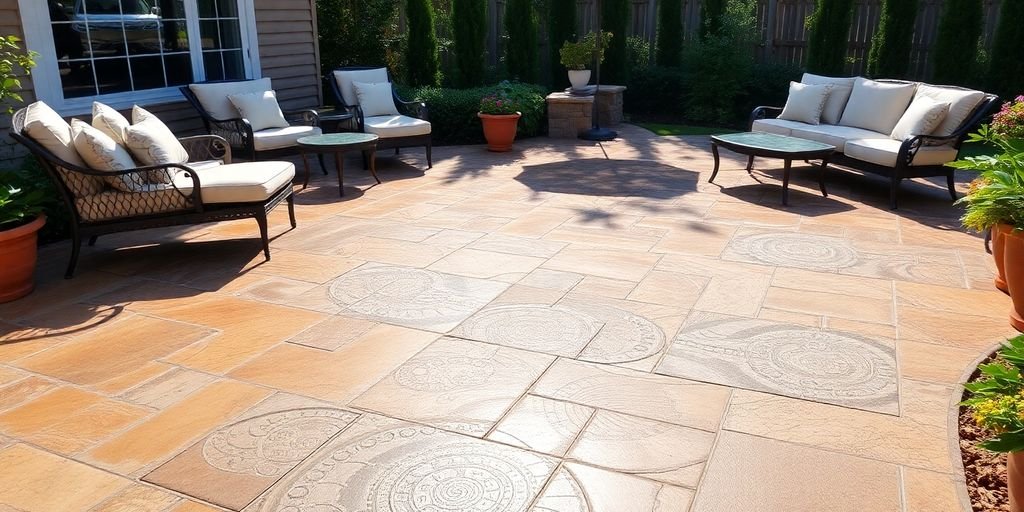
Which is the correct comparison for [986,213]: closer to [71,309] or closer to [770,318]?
[770,318]

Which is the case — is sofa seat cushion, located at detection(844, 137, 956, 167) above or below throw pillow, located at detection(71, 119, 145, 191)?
below

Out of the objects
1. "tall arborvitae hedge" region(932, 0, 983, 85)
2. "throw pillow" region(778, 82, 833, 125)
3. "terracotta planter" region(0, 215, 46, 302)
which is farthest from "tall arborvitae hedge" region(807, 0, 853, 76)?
"terracotta planter" region(0, 215, 46, 302)

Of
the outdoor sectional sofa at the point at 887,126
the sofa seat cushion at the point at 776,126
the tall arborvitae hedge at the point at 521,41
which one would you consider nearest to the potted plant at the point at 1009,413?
the outdoor sectional sofa at the point at 887,126

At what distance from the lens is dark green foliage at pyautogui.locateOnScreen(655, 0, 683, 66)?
37.9ft

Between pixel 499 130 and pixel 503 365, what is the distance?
559 cm

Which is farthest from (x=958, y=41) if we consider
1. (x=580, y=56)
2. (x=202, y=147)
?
(x=202, y=147)

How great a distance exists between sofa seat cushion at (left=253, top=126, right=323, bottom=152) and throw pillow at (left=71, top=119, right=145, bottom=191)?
2.21 meters

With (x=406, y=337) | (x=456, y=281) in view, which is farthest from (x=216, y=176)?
(x=406, y=337)

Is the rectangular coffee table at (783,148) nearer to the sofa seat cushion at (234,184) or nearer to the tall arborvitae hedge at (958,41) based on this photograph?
the sofa seat cushion at (234,184)

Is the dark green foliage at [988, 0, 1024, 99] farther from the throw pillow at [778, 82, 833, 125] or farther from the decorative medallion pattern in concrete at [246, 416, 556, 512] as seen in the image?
the decorative medallion pattern in concrete at [246, 416, 556, 512]

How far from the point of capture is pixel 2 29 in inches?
213

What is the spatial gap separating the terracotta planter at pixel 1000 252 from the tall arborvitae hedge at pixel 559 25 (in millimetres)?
7962

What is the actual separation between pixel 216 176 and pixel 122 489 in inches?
107

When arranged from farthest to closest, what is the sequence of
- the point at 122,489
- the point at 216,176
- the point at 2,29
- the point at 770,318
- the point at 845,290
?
the point at 2,29
the point at 216,176
the point at 845,290
the point at 770,318
the point at 122,489
